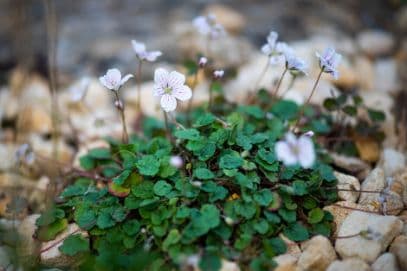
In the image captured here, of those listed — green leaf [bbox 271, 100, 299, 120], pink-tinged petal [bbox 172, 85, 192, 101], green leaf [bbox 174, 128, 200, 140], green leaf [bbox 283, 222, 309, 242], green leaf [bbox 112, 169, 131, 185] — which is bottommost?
green leaf [bbox 283, 222, 309, 242]

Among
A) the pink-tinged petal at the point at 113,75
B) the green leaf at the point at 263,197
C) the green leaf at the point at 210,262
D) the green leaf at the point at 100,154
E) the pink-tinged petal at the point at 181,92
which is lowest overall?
the green leaf at the point at 100,154

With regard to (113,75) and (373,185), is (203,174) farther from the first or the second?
(373,185)

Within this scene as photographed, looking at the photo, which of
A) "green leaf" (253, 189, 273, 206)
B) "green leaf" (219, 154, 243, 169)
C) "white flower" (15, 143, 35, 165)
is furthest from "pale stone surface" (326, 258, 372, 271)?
"white flower" (15, 143, 35, 165)

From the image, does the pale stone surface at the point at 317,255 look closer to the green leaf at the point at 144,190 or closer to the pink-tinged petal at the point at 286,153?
the pink-tinged petal at the point at 286,153

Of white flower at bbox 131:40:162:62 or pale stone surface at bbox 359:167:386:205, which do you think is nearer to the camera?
pale stone surface at bbox 359:167:386:205

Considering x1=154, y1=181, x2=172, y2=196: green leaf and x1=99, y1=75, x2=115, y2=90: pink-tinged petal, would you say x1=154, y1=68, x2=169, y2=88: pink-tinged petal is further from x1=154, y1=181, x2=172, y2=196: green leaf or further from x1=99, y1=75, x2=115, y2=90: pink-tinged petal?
x1=154, y1=181, x2=172, y2=196: green leaf

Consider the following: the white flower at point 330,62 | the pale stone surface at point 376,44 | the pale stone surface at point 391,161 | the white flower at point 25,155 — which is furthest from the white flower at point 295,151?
the pale stone surface at point 376,44

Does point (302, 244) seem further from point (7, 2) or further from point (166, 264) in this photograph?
point (7, 2)
